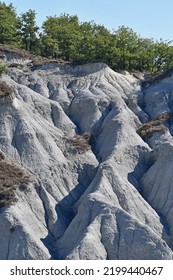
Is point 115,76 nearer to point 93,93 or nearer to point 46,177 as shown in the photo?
point 93,93

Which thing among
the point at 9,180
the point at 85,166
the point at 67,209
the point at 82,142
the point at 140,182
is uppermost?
the point at 82,142

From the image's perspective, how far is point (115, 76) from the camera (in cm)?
7950

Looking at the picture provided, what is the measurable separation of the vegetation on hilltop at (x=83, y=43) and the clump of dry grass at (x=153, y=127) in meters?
15.5

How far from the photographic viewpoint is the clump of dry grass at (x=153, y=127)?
6581 cm

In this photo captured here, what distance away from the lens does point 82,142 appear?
65.3m

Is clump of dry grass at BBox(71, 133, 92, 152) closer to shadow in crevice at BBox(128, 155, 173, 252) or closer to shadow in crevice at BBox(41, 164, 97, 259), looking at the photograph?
shadow in crevice at BBox(41, 164, 97, 259)

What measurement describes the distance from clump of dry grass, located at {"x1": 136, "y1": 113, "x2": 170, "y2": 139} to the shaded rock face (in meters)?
0.59

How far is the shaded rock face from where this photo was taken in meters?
50.8

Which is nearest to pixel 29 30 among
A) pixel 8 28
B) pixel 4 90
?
pixel 8 28

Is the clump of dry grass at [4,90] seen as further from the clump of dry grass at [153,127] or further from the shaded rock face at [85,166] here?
the clump of dry grass at [153,127]

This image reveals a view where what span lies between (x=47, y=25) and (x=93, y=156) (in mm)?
39771

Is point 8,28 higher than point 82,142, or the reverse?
point 8,28

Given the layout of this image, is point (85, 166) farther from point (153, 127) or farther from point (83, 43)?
point (83, 43)

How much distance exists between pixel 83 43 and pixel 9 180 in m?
37.1
